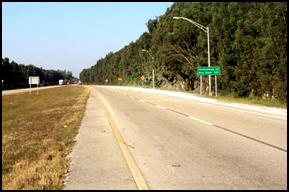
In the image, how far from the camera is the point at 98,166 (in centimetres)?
1015

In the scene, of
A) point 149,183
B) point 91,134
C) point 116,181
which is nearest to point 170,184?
point 149,183

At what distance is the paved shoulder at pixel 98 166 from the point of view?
27.6ft

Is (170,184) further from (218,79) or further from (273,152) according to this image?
(218,79)

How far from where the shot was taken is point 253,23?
39062 mm

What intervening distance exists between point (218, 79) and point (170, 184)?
130 feet

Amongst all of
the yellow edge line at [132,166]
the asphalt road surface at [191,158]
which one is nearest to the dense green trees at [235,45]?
the asphalt road surface at [191,158]

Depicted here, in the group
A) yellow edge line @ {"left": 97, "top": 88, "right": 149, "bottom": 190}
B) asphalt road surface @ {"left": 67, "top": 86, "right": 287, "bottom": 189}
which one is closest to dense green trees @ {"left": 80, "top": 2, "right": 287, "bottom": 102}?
asphalt road surface @ {"left": 67, "top": 86, "right": 287, "bottom": 189}

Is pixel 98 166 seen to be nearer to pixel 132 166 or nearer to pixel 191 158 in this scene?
pixel 132 166

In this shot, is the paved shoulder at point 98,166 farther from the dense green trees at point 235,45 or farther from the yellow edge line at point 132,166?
the dense green trees at point 235,45

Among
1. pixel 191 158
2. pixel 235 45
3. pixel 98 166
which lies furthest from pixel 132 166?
pixel 235 45

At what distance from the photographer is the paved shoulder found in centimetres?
842

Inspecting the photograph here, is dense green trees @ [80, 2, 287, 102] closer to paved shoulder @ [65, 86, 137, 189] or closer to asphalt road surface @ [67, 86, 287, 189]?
asphalt road surface @ [67, 86, 287, 189]

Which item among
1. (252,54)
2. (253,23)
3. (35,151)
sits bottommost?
(35,151)

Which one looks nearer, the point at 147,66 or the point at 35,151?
the point at 35,151
